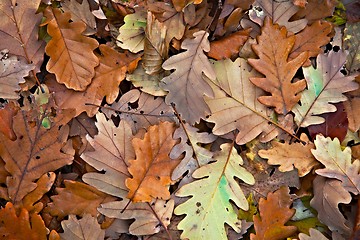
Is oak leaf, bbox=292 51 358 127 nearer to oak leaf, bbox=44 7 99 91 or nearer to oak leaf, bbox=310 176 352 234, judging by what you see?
oak leaf, bbox=310 176 352 234

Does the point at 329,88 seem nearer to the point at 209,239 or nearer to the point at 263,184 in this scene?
the point at 263,184

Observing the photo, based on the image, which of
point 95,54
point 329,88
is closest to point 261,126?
point 329,88

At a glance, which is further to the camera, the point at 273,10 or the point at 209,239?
the point at 273,10

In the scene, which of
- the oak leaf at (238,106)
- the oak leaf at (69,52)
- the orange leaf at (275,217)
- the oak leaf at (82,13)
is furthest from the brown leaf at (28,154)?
the orange leaf at (275,217)

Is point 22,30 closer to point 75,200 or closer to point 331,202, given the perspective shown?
point 75,200

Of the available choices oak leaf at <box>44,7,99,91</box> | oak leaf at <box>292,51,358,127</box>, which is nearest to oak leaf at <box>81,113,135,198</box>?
oak leaf at <box>44,7,99,91</box>

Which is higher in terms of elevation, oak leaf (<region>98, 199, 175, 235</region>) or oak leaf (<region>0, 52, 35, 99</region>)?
oak leaf (<region>0, 52, 35, 99</region>)

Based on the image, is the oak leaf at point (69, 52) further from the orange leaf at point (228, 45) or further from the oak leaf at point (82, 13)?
the orange leaf at point (228, 45)

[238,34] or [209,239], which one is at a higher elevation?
[238,34]
